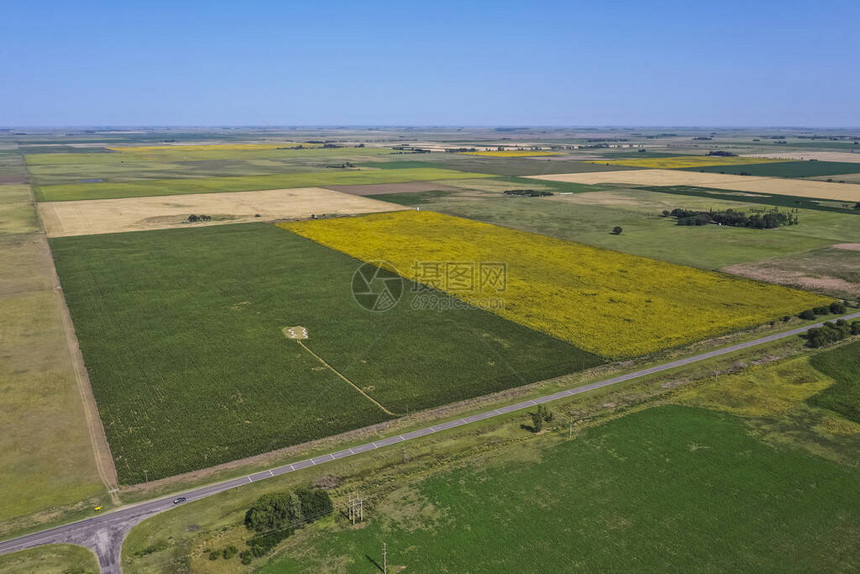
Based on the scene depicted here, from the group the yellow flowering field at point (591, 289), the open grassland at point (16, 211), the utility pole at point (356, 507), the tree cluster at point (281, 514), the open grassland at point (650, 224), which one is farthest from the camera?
the open grassland at point (16, 211)

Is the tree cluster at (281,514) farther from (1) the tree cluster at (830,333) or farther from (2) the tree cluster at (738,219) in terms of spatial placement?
(2) the tree cluster at (738,219)


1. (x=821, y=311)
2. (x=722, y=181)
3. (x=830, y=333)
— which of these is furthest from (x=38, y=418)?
(x=722, y=181)

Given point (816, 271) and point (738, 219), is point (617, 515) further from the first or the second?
point (738, 219)

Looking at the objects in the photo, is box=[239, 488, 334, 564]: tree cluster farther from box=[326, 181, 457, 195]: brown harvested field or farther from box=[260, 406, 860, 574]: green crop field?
box=[326, 181, 457, 195]: brown harvested field

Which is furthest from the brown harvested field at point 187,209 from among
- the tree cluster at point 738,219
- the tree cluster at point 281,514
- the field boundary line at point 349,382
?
the tree cluster at point 281,514

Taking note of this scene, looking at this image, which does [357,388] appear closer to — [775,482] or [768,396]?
[775,482]

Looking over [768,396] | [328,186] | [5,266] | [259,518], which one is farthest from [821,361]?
[328,186]
